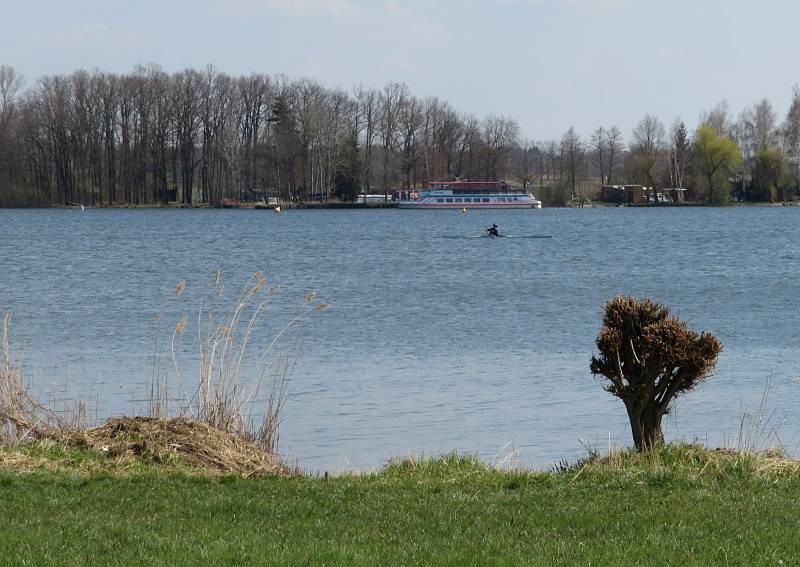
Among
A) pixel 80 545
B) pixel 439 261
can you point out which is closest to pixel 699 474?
pixel 80 545

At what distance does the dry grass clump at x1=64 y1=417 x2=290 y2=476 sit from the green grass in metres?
0.53

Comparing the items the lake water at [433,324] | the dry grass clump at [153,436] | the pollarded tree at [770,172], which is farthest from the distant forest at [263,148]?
the dry grass clump at [153,436]

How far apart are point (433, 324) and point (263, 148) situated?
114686 millimetres

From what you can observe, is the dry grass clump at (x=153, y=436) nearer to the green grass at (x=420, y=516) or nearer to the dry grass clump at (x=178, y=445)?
the dry grass clump at (x=178, y=445)

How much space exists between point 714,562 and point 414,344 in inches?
803

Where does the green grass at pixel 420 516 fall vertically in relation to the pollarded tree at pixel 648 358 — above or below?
below

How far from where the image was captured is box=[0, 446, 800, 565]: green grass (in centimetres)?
854

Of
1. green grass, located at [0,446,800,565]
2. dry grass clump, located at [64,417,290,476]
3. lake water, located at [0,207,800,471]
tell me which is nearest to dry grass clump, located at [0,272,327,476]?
dry grass clump, located at [64,417,290,476]

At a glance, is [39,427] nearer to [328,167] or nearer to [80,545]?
[80,545]

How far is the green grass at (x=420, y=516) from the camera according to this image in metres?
8.54

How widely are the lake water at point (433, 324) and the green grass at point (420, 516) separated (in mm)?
3740

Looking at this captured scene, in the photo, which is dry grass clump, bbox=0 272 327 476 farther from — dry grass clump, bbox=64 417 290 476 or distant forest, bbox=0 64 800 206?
distant forest, bbox=0 64 800 206

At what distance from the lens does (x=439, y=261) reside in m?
61.0

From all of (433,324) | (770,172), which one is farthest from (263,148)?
(433,324)
